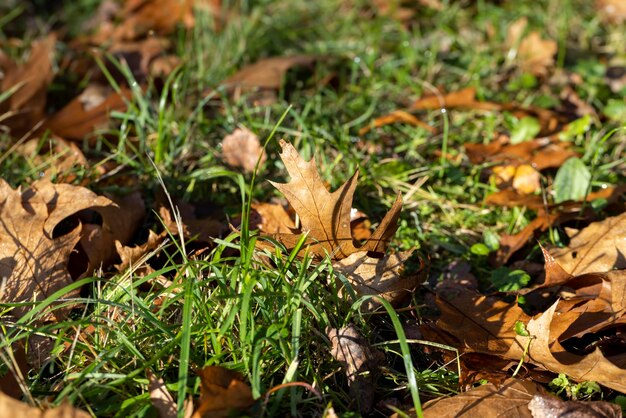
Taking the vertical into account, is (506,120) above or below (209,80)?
below

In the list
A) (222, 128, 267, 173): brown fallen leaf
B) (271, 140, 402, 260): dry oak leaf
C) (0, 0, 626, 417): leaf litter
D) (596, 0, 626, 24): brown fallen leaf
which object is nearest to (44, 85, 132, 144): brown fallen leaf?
(0, 0, 626, 417): leaf litter

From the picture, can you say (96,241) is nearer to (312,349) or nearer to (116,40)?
(312,349)

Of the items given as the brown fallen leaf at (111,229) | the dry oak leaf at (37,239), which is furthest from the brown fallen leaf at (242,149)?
the dry oak leaf at (37,239)

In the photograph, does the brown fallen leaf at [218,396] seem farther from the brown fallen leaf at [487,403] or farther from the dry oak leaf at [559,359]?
the dry oak leaf at [559,359]

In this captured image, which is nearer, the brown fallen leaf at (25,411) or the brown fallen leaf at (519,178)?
the brown fallen leaf at (25,411)

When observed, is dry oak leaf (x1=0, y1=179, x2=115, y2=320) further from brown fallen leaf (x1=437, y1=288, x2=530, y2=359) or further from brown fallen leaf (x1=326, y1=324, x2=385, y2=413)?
brown fallen leaf (x1=437, y1=288, x2=530, y2=359)

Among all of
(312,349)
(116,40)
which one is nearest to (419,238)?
(312,349)
